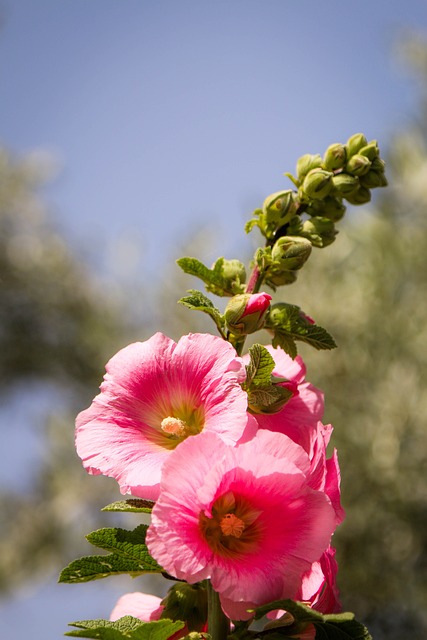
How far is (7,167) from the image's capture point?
25.3 feet

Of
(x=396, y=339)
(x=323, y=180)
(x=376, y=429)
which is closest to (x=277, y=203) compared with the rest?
(x=323, y=180)

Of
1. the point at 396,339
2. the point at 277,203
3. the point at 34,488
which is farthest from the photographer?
the point at 34,488

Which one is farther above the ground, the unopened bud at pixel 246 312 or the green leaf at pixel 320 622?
the unopened bud at pixel 246 312

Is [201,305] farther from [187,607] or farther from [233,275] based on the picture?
[187,607]

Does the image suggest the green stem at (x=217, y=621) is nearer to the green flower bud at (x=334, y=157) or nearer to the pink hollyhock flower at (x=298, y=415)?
the pink hollyhock flower at (x=298, y=415)

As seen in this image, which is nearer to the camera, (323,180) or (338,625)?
(338,625)

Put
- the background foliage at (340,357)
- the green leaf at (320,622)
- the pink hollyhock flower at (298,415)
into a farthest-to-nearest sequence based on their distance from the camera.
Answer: the background foliage at (340,357) < the pink hollyhock flower at (298,415) < the green leaf at (320,622)

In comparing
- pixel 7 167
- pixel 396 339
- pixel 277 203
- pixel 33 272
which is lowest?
pixel 277 203

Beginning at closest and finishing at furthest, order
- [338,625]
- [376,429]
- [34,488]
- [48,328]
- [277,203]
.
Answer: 1. [338,625]
2. [277,203]
3. [376,429]
4. [34,488]
5. [48,328]

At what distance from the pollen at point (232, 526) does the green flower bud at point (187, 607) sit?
0.07 metres

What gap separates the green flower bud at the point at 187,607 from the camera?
0.56 meters

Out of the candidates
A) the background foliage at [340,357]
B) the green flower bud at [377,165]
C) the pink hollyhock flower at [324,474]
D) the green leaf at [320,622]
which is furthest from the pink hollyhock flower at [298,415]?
the background foliage at [340,357]

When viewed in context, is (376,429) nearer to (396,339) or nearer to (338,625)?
(396,339)

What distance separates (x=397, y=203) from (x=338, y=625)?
23.8ft
